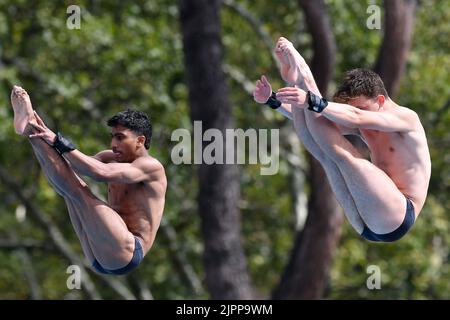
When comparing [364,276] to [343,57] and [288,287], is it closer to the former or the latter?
[343,57]

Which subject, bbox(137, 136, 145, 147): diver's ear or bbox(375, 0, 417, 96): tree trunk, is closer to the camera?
bbox(137, 136, 145, 147): diver's ear

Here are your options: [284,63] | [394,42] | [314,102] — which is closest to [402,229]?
[314,102]

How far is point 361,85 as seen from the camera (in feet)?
33.4

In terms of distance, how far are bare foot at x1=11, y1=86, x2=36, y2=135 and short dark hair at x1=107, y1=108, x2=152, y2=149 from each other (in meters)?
0.80

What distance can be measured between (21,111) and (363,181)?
99.2 inches

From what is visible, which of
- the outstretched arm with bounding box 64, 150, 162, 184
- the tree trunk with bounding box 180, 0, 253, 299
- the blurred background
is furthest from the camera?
the blurred background

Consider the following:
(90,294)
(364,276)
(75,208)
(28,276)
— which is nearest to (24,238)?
(28,276)

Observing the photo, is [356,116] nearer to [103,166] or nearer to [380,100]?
[380,100]

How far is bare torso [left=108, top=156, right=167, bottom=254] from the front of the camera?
10.5 metres

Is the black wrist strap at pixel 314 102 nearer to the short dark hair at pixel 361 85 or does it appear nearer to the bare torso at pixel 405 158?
the short dark hair at pixel 361 85

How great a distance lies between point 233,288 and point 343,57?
6.21 m

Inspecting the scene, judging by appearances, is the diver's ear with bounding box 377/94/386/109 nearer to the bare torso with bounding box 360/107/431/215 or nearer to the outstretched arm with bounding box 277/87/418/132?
the outstretched arm with bounding box 277/87/418/132

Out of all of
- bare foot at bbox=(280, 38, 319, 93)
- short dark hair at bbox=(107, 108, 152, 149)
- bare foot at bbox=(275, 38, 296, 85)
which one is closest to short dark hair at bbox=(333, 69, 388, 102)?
bare foot at bbox=(280, 38, 319, 93)

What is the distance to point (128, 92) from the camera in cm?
2141
